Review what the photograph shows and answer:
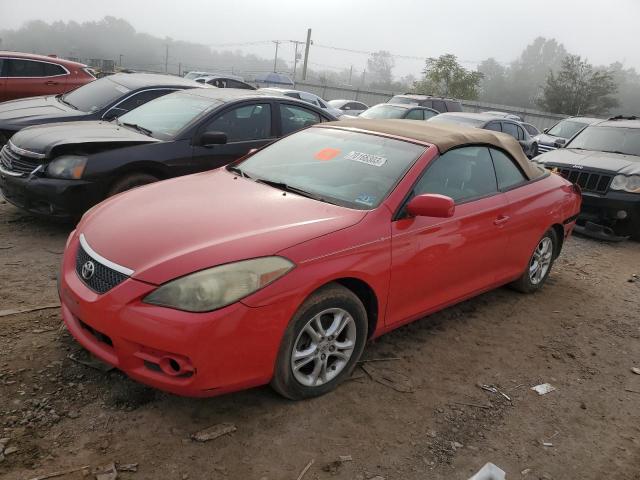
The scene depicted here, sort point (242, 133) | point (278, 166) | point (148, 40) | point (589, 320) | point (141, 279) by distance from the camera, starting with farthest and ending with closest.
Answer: point (148, 40) < point (242, 133) < point (589, 320) < point (278, 166) < point (141, 279)

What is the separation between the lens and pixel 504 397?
3344 mm

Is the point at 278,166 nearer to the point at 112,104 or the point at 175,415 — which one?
the point at 175,415

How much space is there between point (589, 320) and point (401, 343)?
1958mm

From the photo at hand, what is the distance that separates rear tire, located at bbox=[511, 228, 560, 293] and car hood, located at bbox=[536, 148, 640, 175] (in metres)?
2.96

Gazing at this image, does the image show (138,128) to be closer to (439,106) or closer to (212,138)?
(212,138)

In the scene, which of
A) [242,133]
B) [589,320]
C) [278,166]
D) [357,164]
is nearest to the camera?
[357,164]

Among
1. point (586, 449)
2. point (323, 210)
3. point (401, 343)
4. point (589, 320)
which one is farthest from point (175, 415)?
point (589, 320)

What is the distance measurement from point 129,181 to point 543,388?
4144 millimetres

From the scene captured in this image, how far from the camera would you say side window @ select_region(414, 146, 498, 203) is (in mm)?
3641

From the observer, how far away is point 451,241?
12.0ft

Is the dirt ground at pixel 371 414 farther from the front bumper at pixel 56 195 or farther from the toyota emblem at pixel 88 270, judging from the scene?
the front bumper at pixel 56 195

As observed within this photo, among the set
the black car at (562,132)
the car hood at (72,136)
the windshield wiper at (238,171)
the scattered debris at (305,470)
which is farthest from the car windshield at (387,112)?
the scattered debris at (305,470)

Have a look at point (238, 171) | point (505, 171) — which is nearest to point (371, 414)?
point (238, 171)

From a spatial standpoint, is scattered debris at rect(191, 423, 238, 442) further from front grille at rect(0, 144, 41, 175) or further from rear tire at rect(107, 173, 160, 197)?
front grille at rect(0, 144, 41, 175)
